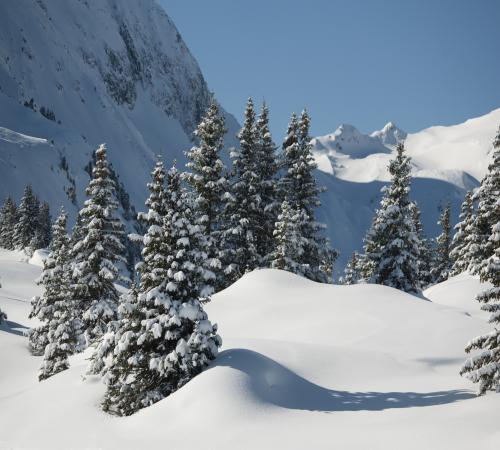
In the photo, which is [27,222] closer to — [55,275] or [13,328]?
[13,328]

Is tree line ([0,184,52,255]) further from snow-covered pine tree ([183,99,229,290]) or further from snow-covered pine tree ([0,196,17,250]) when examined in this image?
snow-covered pine tree ([183,99,229,290])

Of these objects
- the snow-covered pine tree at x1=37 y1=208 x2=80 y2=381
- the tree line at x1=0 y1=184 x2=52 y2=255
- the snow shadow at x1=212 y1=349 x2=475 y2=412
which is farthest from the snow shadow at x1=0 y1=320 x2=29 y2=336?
the tree line at x1=0 y1=184 x2=52 y2=255

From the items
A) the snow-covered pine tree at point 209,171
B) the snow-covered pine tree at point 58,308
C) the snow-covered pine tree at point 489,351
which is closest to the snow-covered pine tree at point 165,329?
the snow-covered pine tree at point 489,351

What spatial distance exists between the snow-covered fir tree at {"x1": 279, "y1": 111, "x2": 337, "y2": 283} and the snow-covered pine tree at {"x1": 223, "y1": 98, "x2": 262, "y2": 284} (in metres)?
2.90

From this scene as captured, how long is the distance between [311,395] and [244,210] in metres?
18.9

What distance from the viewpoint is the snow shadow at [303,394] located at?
38.8 ft

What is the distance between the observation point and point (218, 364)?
12.7m

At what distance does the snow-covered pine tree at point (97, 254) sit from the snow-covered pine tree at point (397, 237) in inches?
672

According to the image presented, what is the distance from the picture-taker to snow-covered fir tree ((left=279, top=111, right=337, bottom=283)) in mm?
33375

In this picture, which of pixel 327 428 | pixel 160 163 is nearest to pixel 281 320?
pixel 160 163

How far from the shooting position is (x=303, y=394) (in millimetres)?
12531

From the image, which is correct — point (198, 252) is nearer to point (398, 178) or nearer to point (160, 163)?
point (160, 163)

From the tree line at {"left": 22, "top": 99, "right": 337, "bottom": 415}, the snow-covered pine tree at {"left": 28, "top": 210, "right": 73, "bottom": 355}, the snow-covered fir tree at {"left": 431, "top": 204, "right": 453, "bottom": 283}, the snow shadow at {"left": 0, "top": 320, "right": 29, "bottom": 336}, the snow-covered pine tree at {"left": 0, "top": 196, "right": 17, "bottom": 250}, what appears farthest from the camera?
the snow-covered pine tree at {"left": 0, "top": 196, "right": 17, "bottom": 250}

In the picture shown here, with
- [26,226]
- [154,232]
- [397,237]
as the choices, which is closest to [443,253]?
[397,237]
